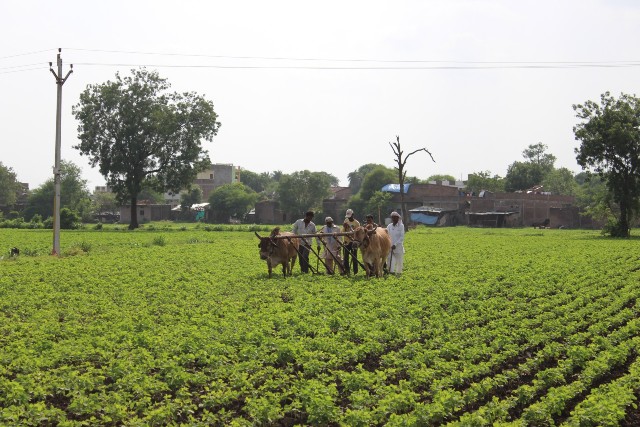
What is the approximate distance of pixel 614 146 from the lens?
46.8 meters

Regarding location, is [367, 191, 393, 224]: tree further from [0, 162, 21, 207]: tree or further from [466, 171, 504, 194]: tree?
[0, 162, 21, 207]: tree

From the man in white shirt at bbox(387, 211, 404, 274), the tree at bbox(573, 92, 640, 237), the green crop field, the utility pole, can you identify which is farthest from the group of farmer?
the tree at bbox(573, 92, 640, 237)

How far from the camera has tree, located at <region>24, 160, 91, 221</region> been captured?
272 ft

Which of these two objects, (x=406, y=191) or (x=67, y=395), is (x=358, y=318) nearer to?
(x=67, y=395)

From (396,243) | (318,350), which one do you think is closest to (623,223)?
(396,243)

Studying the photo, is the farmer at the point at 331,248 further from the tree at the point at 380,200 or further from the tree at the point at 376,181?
the tree at the point at 376,181

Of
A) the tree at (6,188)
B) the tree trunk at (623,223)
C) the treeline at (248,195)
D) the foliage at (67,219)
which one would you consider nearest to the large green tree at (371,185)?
the treeline at (248,195)

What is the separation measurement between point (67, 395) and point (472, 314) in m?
7.83

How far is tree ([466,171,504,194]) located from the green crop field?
7617 centimetres

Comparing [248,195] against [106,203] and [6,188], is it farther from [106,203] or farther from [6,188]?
[6,188]

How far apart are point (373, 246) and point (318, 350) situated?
8984 millimetres

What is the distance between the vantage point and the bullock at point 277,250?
1989 cm

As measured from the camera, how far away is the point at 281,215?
8275 centimetres

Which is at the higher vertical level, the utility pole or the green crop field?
the utility pole
